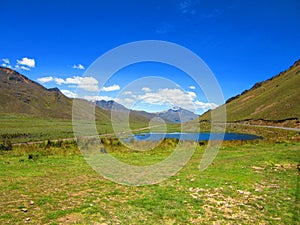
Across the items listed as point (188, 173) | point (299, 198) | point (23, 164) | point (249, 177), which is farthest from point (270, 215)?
point (23, 164)

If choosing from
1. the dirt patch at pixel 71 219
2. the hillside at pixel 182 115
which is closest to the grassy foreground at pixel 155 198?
the dirt patch at pixel 71 219

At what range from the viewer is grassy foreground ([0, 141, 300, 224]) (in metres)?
6.88

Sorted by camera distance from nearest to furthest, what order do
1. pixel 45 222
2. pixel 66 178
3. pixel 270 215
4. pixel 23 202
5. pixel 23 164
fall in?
pixel 45 222, pixel 270 215, pixel 23 202, pixel 66 178, pixel 23 164

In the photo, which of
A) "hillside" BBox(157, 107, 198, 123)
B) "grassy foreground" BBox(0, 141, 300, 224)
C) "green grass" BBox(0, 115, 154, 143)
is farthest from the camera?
"green grass" BBox(0, 115, 154, 143)

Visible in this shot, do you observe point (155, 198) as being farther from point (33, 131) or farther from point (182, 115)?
point (33, 131)

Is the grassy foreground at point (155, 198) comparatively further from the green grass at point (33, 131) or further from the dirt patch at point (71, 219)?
the green grass at point (33, 131)

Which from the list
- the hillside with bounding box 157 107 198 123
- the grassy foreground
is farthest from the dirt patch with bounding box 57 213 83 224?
the hillside with bounding box 157 107 198 123

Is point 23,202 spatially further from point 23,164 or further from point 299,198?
point 299,198

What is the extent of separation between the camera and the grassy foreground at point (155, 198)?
6.88 meters

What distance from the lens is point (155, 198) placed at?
861 cm

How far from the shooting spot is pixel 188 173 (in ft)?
42.3

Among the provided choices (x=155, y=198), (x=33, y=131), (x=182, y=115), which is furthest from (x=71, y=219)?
(x=33, y=131)

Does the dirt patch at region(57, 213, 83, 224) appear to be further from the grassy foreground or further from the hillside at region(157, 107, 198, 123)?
the hillside at region(157, 107, 198, 123)

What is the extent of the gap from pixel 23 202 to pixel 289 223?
8.37 m
